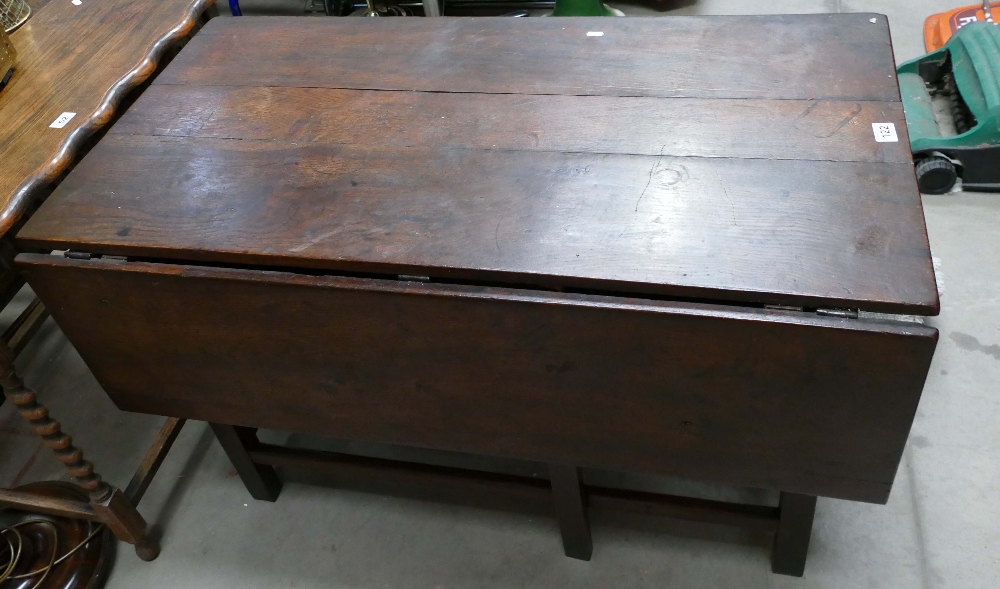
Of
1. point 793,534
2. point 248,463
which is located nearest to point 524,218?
point 793,534

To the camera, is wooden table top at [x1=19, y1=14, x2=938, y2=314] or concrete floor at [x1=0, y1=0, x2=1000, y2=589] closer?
wooden table top at [x1=19, y1=14, x2=938, y2=314]

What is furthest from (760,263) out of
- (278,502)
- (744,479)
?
(278,502)

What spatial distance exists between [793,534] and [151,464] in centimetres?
127

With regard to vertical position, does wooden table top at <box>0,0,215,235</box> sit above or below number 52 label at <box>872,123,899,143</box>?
above

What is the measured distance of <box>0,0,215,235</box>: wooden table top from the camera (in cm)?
125

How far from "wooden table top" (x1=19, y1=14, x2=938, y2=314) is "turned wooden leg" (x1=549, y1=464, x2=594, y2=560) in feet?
1.56

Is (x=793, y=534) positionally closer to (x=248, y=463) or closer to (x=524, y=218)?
(x=524, y=218)

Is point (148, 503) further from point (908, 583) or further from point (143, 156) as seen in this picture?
point (908, 583)

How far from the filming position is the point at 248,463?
1.60 m

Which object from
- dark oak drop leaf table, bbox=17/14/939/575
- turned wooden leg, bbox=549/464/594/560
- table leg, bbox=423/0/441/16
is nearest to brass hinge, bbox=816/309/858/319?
dark oak drop leaf table, bbox=17/14/939/575

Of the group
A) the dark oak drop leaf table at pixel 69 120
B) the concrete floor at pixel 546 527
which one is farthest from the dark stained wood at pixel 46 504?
the concrete floor at pixel 546 527

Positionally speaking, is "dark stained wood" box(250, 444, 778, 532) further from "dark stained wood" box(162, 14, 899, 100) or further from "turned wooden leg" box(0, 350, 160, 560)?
"dark stained wood" box(162, 14, 899, 100)

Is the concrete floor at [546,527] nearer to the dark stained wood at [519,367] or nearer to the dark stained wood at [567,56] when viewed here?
the dark stained wood at [519,367]

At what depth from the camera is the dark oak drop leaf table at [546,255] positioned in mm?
980
